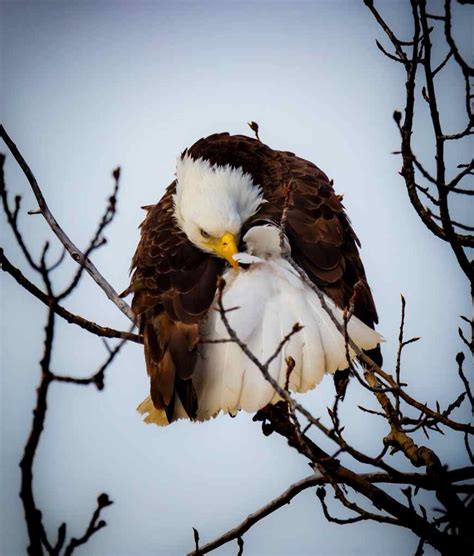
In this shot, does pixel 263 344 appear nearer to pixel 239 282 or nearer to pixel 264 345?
pixel 264 345

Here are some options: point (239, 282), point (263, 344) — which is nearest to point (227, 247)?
point (239, 282)

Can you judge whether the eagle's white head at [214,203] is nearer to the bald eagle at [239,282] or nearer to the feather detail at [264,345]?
the bald eagle at [239,282]

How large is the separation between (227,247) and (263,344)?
469 mm

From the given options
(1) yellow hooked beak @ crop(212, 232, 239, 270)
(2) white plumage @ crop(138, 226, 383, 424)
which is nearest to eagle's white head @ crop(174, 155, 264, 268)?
(1) yellow hooked beak @ crop(212, 232, 239, 270)

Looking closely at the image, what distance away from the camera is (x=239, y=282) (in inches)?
84.3

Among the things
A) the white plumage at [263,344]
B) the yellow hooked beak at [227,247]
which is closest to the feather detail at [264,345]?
the white plumage at [263,344]

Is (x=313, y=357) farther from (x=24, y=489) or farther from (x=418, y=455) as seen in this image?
(x=24, y=489)

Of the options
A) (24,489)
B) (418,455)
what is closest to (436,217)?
(418,455)

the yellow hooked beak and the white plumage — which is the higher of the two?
the yellow hooked beak

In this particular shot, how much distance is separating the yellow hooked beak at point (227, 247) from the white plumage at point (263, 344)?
0.57ft

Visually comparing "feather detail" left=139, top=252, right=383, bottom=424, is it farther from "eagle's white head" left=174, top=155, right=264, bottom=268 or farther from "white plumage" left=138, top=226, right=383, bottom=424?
"eagle's white head" left=174, top=155, right=264, bottom=268

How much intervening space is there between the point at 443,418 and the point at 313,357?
360 millimetres

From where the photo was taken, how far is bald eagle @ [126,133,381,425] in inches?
78.2

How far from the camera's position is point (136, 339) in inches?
91.4
